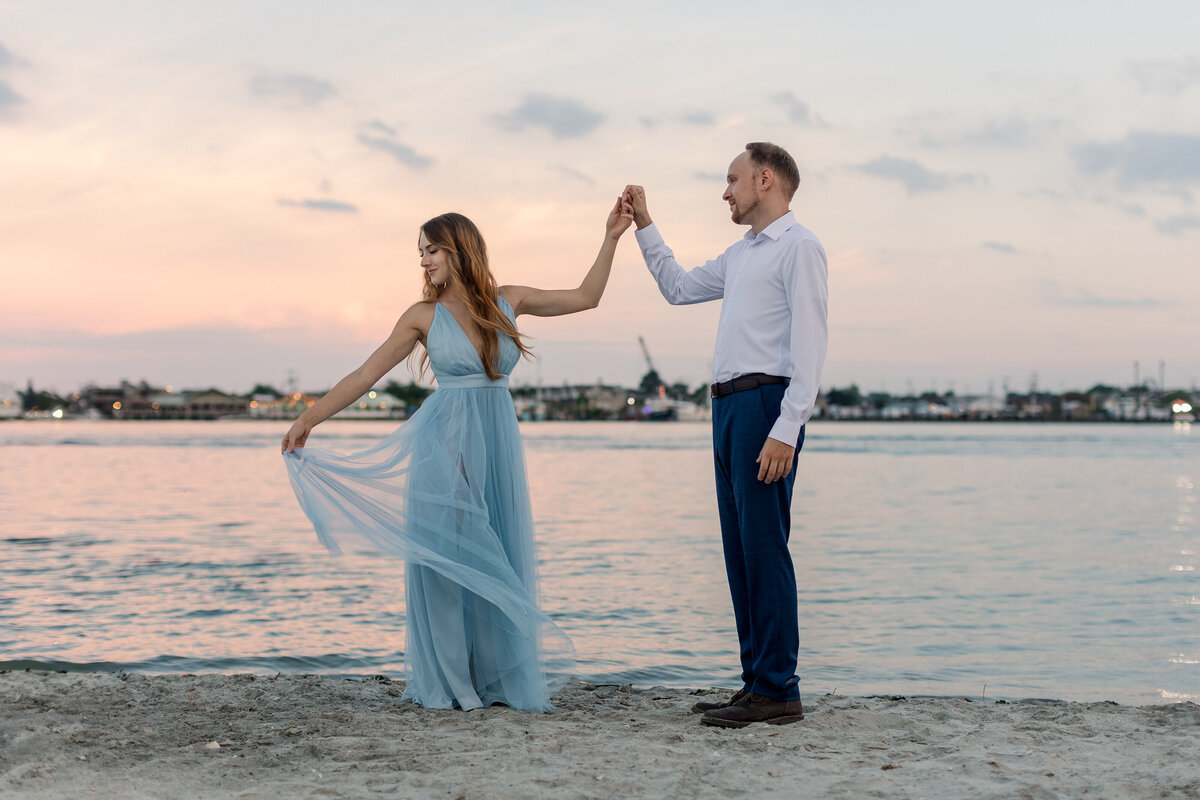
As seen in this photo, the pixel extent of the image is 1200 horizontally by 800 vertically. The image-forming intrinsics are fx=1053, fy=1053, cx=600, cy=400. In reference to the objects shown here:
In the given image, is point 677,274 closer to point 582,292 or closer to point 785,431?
point 582,292

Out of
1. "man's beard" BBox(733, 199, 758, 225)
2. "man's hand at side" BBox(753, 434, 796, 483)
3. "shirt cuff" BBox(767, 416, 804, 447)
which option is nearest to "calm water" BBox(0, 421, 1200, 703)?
"man's hand at side" BBox(753, 434, 796, 483)

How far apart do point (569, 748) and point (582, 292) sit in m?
2.04

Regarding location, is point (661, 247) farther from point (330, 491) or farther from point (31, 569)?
point (31, 569)

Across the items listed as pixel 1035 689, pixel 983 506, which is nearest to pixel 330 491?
pixel 1035 689

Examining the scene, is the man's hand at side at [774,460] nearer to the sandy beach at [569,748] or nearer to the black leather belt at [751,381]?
the black leather belt at [751,381]

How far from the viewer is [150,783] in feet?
11.8

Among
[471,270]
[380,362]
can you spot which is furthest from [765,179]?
[380,362]

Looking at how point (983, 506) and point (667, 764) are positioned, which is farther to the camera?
point (983, 506)

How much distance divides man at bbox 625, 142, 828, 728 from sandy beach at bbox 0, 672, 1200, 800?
0.99ft

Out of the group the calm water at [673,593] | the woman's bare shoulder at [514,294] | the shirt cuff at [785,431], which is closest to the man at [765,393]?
the shirt cuff at [785,431]

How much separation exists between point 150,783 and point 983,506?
22297 millimetres

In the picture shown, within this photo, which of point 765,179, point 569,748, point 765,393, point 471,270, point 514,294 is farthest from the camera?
point 514,294

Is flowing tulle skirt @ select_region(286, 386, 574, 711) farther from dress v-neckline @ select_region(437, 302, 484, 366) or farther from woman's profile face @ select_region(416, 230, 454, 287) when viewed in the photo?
woman's profile face @ select_region(416, 230, 454, 287)

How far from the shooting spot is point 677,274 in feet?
16.6
